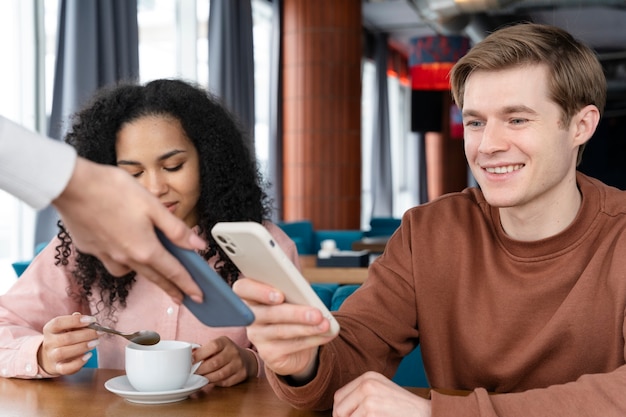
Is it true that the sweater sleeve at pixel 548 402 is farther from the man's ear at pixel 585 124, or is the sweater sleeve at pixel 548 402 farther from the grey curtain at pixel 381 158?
the grey curtain at pixel 381 158

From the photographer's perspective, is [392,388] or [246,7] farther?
[246,7]

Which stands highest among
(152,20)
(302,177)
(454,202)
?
(152,20)

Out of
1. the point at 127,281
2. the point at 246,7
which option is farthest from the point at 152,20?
the point at 127,281

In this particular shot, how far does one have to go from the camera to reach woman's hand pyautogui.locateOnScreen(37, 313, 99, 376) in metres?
1.53

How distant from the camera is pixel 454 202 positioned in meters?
1.81

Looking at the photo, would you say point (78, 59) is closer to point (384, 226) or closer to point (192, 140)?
point (192, 140)

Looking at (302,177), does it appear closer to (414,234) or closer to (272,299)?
(414,234)

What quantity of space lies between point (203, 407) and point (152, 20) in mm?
5542

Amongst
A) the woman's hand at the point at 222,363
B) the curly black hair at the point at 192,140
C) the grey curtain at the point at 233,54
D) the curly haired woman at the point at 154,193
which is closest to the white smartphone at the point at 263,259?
the woman's hand at the point at 222,363

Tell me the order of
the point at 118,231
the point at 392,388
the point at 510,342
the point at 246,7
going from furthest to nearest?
the point at 246,7, the point at 510,342, the point at 392,388, the point at 118,231

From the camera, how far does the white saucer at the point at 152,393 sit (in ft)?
4.40

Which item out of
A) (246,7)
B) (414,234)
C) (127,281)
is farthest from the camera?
(246,7)

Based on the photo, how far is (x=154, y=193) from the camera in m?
1.82

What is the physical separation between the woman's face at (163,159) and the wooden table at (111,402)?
519mm
